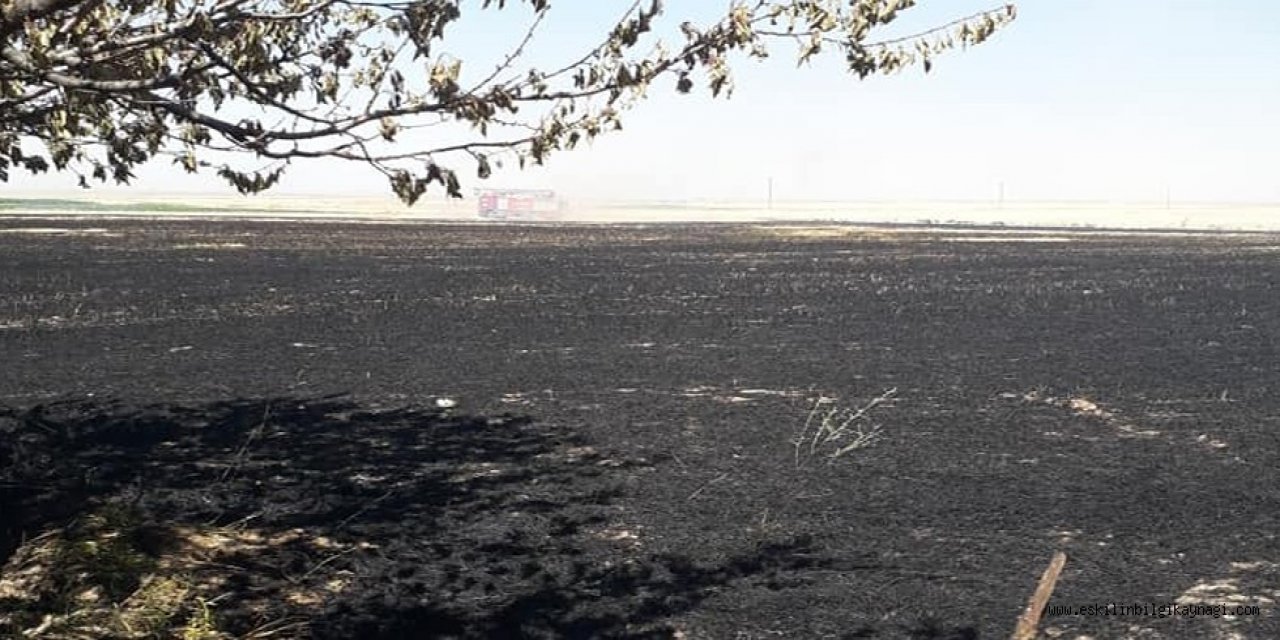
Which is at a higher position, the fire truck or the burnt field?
the fire truck

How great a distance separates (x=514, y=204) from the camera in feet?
348

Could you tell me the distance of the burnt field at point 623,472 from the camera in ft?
22.0

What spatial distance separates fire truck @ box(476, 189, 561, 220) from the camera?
10569cm

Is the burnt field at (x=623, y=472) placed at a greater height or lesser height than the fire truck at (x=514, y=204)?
lesser

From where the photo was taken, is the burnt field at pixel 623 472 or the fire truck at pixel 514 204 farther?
the fire truck at pixel 514 204

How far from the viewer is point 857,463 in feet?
33.2

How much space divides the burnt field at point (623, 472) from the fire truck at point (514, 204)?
8362 centimetres

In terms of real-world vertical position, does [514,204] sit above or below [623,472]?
above

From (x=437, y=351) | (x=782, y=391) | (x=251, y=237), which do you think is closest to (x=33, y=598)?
(x=782, y=391)

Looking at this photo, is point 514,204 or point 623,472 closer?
point 623,472

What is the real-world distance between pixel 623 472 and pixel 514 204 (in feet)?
322

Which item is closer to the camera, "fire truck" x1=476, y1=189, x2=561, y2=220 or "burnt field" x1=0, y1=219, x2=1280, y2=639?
"burnt field" x1=0, y1=219, x2=1280, y2=639

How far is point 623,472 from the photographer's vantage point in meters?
9.65

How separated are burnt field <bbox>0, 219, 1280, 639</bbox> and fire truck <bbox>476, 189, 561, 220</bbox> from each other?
83.6 m
